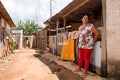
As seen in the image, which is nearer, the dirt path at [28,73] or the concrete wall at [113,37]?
the concrete wall at [113,37]

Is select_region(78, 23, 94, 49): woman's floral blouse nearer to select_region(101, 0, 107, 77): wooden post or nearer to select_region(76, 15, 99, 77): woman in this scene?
select_region(76, 15, 99, 77): woman

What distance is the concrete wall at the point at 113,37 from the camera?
4688 mm

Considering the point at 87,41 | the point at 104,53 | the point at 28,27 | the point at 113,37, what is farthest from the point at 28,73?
the point at 28,27

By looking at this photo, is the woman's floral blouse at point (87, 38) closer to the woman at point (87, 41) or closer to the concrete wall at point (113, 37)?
the woman at point (87, 41)

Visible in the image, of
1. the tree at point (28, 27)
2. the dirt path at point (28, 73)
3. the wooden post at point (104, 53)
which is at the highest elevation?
the tree at point (28, 27)

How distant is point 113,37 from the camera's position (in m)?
4.85

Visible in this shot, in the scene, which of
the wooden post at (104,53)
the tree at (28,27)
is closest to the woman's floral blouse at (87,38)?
the wooden post at (104,53)

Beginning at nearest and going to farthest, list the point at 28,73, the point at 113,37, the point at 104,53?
the point at 113,37 < the point at 104,53 < the point at 28,73

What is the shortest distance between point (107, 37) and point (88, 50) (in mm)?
936

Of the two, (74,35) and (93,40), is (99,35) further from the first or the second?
(74,35)

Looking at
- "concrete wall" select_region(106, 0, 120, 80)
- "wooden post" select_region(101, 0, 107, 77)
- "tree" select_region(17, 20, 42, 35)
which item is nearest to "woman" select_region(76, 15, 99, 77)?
"wooden post" select_region(101, 0, 107, 77)

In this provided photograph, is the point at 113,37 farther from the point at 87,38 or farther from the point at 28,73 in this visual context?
the point at 28,73

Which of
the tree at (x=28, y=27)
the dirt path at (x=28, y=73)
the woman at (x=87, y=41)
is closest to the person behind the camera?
the woman at (x=87, y=41)

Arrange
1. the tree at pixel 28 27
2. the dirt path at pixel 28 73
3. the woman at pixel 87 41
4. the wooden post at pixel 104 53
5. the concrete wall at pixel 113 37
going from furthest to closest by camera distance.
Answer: the tree at pixel 28 27 < the dirt path at pixel 28 73 < the woman at pixel 87 41 < the wooden post at pixel 104 53 < the concrete wall at pixel 113 37
